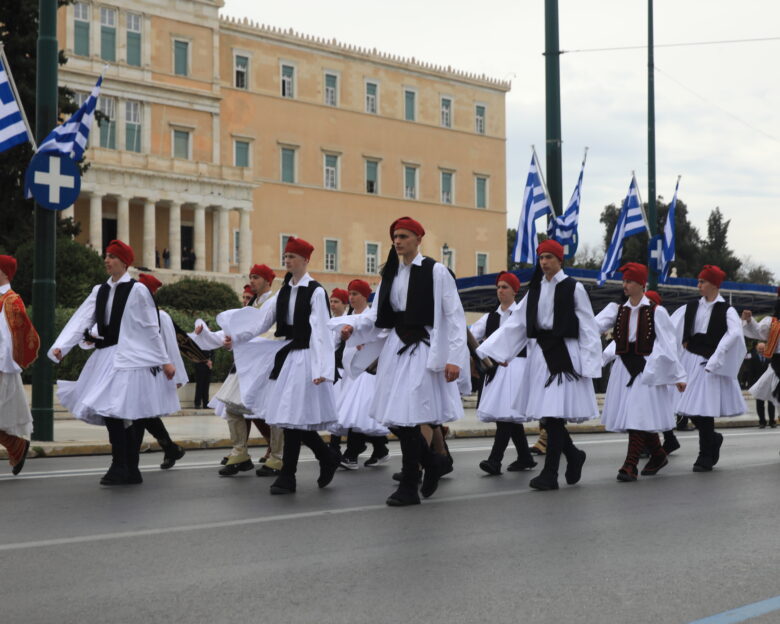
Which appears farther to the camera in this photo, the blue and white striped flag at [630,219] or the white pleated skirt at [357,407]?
the blue and white striped flag at [630,219]

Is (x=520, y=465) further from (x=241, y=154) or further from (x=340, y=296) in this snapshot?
(x=241, y=154)

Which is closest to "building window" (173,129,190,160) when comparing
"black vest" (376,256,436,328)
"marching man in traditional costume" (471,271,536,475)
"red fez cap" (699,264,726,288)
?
"marching man in traditional costume" (471,271,536,475)

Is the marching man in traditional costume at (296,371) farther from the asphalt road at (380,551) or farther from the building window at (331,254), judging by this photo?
the building window at (331,254)

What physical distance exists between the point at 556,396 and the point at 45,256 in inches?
257

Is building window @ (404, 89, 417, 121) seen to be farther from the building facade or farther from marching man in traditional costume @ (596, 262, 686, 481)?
marching man in traditional costume @ (596, 262, 686, 481)

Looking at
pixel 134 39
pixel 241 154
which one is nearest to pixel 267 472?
pixel 134 39

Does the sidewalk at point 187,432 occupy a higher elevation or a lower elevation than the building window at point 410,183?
lower

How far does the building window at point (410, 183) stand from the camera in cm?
7238

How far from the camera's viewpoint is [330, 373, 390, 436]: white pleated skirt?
40.4 feet

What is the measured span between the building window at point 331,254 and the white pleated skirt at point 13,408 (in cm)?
5734

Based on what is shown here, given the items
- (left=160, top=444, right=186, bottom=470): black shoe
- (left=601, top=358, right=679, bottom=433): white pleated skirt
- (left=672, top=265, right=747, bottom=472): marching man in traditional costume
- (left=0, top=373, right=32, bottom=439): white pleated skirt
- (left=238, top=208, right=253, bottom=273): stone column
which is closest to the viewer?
(left=0, top=373, right=32, bottom=439): white pleated skirt

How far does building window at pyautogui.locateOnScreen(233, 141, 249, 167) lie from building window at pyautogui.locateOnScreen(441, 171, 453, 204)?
1363 cm

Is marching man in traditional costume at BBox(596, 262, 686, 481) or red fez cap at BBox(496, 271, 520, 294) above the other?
red fez cap at BBox(496, 271, 520, 294)

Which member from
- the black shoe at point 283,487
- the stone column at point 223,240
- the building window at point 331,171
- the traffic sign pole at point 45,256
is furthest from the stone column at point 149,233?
the black shoe at point 283,487
